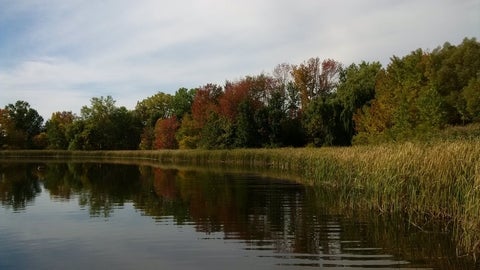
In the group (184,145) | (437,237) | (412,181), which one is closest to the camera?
(437,237)

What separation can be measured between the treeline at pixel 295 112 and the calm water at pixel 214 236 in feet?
48.7

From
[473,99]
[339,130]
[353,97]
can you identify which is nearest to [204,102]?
[339,130]

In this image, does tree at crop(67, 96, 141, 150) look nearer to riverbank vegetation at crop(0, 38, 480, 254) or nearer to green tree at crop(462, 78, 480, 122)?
riverbank vegetation at crop(0, 38, 480, 254)

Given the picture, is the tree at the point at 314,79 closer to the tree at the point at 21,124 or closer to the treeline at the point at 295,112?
the treeline at the point at 295,112

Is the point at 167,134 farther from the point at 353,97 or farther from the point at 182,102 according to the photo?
the point at 353,97

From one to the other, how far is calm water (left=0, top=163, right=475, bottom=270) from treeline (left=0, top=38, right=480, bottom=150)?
14849 millimetres

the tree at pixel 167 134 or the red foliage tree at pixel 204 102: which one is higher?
the red foliage tree at pixel 204 102

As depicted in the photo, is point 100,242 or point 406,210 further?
point 406,210

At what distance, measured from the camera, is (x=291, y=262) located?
413 inches

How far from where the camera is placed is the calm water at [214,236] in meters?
10.6

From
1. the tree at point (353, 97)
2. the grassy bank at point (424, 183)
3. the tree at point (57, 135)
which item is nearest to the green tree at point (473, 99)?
the tree at point (353, 97)

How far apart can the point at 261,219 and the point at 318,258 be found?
5.45 metres

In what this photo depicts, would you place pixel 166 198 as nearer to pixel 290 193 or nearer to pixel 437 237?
pixel 290 193

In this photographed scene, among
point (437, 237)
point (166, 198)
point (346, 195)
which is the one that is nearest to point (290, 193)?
point (346, 195)
